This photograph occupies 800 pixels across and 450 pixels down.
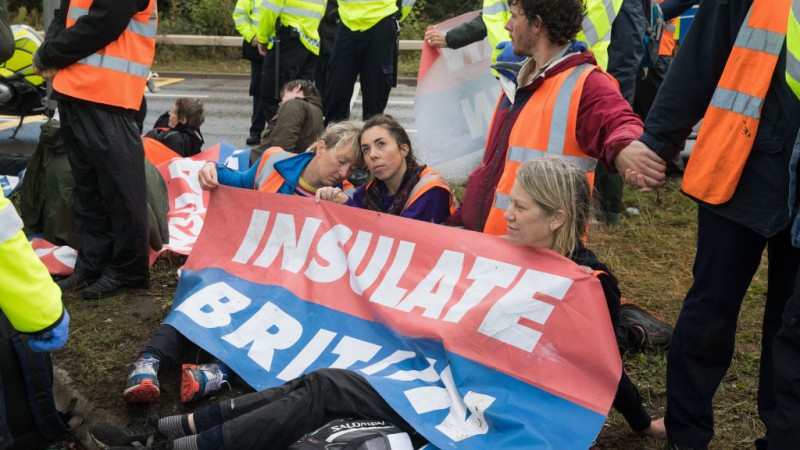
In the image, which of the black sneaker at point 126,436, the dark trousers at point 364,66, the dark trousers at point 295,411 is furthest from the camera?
the dark trousers at point 364,66

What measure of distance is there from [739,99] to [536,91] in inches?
40.7

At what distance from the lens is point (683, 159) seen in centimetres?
901

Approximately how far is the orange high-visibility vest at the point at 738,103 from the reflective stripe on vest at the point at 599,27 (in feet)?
8.79

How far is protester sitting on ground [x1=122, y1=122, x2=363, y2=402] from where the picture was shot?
12.5 feet

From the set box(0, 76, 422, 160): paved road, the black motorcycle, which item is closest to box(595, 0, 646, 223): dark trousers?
box(0, 76, 422, 160): paved road

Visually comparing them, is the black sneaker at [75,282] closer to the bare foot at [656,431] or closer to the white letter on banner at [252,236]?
the white letter on banner at [252,236]

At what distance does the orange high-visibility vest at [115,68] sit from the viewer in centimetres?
475

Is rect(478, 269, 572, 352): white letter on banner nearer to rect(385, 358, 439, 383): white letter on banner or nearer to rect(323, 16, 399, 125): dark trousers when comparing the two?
rect(385, 358, 439, 383): white letter on banner

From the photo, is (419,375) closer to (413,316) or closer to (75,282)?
(413,316)

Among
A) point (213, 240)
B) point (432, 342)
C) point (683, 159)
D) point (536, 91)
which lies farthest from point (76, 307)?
point (683, 159)

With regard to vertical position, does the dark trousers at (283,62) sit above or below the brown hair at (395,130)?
below

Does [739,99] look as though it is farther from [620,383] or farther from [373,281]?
[373,281]

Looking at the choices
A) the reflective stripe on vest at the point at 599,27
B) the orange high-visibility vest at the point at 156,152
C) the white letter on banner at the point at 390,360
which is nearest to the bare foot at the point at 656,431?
the white letter on banner at the point at 390,360

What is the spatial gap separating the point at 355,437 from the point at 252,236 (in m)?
1.81
